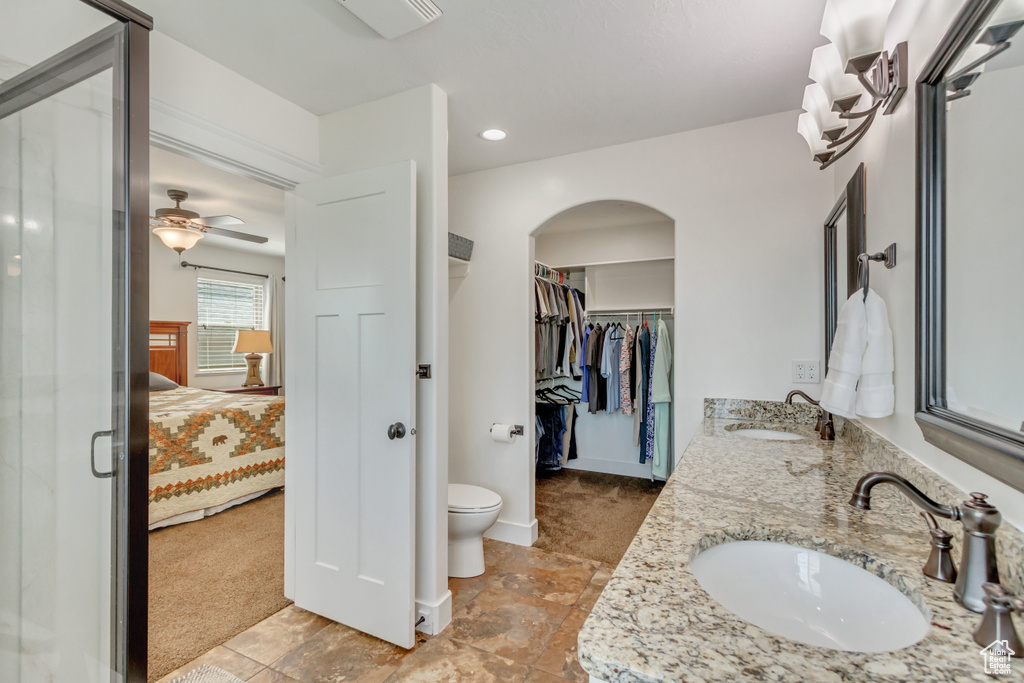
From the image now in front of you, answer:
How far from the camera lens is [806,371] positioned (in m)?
2.25

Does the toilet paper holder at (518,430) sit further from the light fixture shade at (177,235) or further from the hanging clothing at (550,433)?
the light fixture shade at (177,235)

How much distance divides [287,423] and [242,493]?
1.74 metres

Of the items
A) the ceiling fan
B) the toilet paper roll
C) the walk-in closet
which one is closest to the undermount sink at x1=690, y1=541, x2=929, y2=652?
the toilet paper roll

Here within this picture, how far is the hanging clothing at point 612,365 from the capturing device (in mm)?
4141

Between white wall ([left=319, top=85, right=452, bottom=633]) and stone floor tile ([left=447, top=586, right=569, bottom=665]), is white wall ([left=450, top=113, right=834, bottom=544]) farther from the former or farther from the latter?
white wall ([left=319, top=85, right=452, bottom=633])

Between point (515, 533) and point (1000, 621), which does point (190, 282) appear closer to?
point (515, 533)

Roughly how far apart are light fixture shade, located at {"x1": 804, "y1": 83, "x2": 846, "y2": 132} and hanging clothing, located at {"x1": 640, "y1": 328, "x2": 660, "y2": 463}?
97.3 inches

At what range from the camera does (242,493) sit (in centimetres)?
352

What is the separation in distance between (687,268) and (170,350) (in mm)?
5315

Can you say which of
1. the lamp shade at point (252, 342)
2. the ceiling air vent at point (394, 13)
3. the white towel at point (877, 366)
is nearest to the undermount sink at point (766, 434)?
the white towel at point (877, 366)

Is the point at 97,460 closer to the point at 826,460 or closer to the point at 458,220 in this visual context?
the point at 826,460

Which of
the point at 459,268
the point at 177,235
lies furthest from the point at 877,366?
the point at 177,235

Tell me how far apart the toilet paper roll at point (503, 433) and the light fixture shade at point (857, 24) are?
2.22 m


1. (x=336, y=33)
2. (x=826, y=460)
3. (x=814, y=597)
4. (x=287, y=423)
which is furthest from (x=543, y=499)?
(x=336, y=33)
